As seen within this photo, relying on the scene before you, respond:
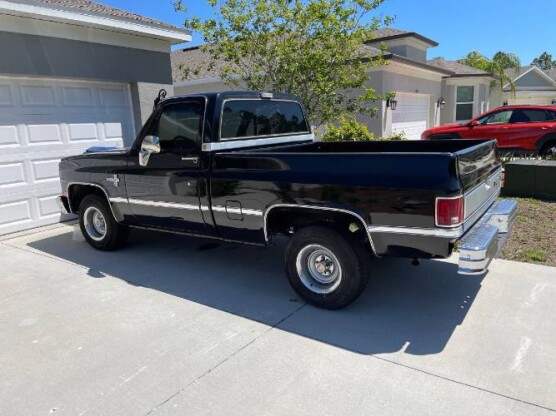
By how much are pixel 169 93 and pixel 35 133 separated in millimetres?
3085

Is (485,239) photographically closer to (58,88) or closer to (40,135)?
(40,135)

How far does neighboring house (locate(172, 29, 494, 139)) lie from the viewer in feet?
47.4

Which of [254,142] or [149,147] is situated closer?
[149,147]

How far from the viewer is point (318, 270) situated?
14.0ft

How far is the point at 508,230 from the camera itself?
4359 millimetres

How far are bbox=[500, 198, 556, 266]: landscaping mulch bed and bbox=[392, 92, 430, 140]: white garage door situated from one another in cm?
835

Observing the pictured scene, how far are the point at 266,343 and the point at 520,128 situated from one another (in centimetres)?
1127

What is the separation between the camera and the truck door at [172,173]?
16.0 feet

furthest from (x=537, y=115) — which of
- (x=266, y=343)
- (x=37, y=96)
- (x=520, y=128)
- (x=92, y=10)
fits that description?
(x=37, y=96)

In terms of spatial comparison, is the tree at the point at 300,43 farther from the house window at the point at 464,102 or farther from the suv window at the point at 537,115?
the house window at the point at 464,102

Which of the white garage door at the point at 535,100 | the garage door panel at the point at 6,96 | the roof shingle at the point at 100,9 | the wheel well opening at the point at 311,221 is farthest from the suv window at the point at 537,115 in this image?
the white garage door at the point at 535,100

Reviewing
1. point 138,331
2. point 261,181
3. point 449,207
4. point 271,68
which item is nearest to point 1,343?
point 138,331

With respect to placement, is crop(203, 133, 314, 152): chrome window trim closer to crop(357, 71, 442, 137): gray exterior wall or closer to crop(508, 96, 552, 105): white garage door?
crop(357, 71, 442, 137): gray exterior wall

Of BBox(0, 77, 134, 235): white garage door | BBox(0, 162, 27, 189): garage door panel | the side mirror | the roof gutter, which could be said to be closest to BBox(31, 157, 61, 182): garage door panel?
BBox(0, 77, 134, 235): white garage door
